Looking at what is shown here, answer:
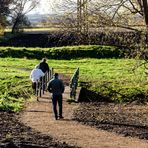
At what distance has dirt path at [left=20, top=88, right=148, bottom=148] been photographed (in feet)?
59.0

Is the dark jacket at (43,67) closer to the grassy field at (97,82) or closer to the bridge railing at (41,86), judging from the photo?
the bridge railing at (41,86)

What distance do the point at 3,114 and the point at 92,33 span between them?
26.9 feet

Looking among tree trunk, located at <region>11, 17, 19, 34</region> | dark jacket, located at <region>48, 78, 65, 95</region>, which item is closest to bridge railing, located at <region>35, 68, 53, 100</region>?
dark jacket, located at <region>48, 78, 65, 95</region>

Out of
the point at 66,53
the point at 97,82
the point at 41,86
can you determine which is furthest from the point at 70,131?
the point at 66,53

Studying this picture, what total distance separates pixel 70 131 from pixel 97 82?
14350 millimetres

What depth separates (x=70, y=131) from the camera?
19.7m

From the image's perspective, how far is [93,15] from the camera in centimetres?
2738

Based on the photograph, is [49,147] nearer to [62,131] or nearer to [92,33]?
[62,131]

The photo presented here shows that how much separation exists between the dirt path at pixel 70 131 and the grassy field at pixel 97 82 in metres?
1.65

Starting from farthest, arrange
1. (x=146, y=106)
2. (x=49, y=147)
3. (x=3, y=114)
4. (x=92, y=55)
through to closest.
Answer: (x=92, y=55) → (x=146, y=106) → (x=3, y=114) → (x=49, y=147)

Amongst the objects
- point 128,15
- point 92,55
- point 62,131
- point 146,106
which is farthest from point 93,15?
point 92,55

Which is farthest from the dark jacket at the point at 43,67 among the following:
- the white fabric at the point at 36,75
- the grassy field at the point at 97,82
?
the grassy field at the point at 97,82

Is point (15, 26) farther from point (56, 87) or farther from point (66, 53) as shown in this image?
point (56, 87)

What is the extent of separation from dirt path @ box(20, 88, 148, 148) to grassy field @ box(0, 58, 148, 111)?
65.1 inches
